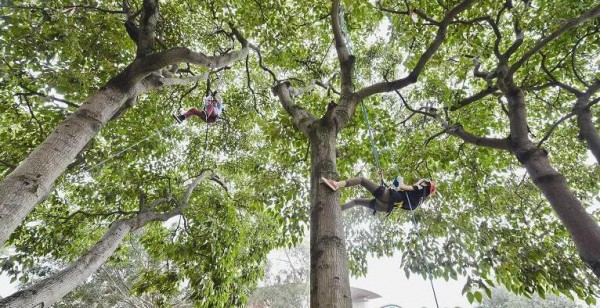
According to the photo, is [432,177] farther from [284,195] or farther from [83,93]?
[83,93]

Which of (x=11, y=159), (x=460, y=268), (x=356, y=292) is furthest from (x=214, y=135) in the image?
(x=356, y=292)

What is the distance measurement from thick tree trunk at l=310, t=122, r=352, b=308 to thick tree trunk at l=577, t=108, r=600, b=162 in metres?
4.07

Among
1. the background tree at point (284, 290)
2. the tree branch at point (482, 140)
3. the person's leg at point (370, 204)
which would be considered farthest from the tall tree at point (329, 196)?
the background tree at point (284, 290)

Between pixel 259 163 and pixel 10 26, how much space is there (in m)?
4.90

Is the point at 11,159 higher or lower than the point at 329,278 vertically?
higher

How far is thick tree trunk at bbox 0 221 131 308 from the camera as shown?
381 centimetres

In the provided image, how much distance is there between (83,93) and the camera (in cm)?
560

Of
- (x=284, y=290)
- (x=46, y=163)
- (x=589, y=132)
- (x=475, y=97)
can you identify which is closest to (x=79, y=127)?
(x=46, y=163)

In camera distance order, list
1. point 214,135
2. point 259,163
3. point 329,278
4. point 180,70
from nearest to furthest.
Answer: point 329,278
point 180,70
point 259,163
point 214,135

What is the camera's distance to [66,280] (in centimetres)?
459

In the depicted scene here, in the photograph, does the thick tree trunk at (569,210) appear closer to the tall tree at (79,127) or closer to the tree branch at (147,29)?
the tall tree at (79,127)

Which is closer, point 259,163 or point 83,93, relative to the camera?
point 83,93

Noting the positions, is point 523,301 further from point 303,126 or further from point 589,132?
point 303,126

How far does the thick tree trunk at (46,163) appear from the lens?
224 cm
